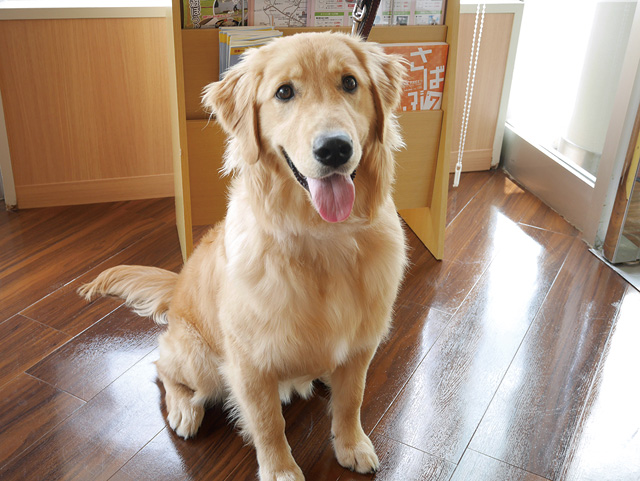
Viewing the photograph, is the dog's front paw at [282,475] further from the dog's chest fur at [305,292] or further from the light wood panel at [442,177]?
the light wood panel at [442,177]

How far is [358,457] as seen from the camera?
5.44 ft

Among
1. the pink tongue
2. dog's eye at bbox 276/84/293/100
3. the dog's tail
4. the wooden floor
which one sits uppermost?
dog's eye at bbox 276/84/293/100

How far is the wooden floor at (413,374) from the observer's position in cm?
171

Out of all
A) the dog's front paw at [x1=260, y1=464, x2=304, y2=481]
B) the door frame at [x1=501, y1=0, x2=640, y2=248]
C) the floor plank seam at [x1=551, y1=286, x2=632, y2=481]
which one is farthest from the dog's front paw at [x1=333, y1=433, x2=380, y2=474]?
the door frame at [x1=501, y1=0, x2=640, y2=248]

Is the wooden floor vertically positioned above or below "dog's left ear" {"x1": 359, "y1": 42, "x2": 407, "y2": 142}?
below

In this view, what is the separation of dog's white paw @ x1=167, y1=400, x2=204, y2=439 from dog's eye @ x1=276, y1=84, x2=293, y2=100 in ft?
3.16

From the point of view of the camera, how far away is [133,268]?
225 centimetres

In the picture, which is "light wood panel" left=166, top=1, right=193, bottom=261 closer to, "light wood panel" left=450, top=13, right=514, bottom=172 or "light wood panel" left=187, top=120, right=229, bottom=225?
"light wood panel" left=187, top=120, right=229, bottom=225

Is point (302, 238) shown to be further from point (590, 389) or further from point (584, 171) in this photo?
point (584, 171)

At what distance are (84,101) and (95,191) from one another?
17.9 inches

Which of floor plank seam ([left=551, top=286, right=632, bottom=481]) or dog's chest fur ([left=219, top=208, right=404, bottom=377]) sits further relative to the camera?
floor plank seam ([left=551, top=286, right=632, bottom=481])

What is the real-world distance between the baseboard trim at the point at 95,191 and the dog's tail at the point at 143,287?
0.92m

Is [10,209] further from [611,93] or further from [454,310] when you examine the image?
[611,93]

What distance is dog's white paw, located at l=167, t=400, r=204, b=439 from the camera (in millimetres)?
1761
